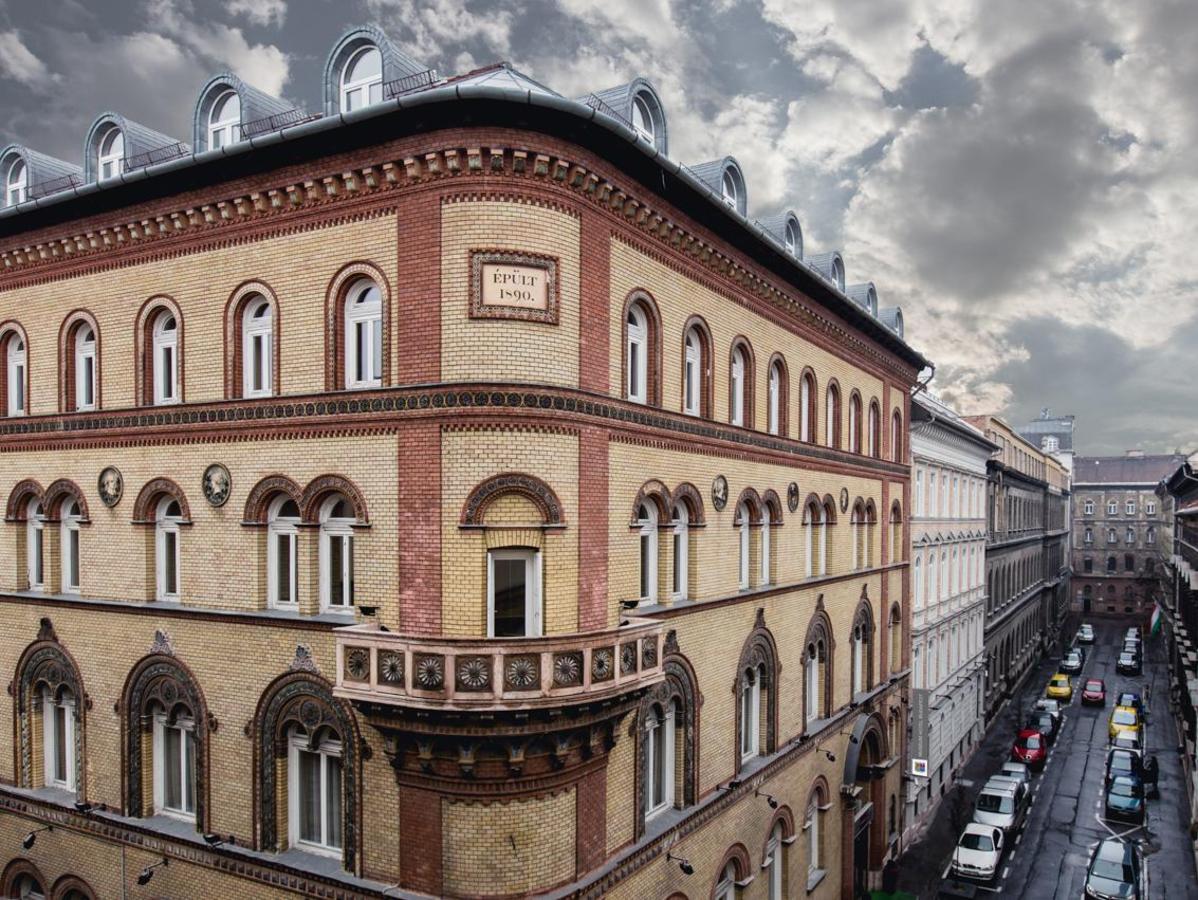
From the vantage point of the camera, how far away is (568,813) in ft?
46.8

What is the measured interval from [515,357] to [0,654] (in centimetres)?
1466

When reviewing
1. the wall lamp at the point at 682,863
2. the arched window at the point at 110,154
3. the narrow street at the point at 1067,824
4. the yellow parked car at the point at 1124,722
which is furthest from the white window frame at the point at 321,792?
the yellow parked car at the point at 1124,722

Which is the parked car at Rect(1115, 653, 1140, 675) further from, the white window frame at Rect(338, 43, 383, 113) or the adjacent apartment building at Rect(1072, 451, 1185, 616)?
the white window frame at Rect(338, 43, 383, 113)

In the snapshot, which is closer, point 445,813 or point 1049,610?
point 445,813

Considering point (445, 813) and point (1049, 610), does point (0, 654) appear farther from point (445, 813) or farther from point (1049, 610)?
point (1049, 610)

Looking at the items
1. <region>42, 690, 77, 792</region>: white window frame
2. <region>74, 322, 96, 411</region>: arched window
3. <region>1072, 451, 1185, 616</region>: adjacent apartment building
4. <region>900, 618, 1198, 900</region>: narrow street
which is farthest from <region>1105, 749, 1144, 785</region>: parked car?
<region>1072, 451, 1185, 616</region>: adjacent apartment building

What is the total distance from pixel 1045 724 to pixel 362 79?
161 ft

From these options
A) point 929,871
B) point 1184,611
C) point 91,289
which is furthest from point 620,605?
point 1184,611

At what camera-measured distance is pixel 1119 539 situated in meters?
109

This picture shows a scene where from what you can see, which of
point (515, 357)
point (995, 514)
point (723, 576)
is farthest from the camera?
point (995, 514)

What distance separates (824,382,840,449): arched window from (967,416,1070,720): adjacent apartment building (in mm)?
28601

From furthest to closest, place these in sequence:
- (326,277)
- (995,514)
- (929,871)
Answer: (995,514) < (929,871) < (326,277)

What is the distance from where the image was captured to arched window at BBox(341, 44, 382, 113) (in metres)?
15.0

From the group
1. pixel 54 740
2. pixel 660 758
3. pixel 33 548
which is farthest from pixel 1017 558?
pixel 33 548
